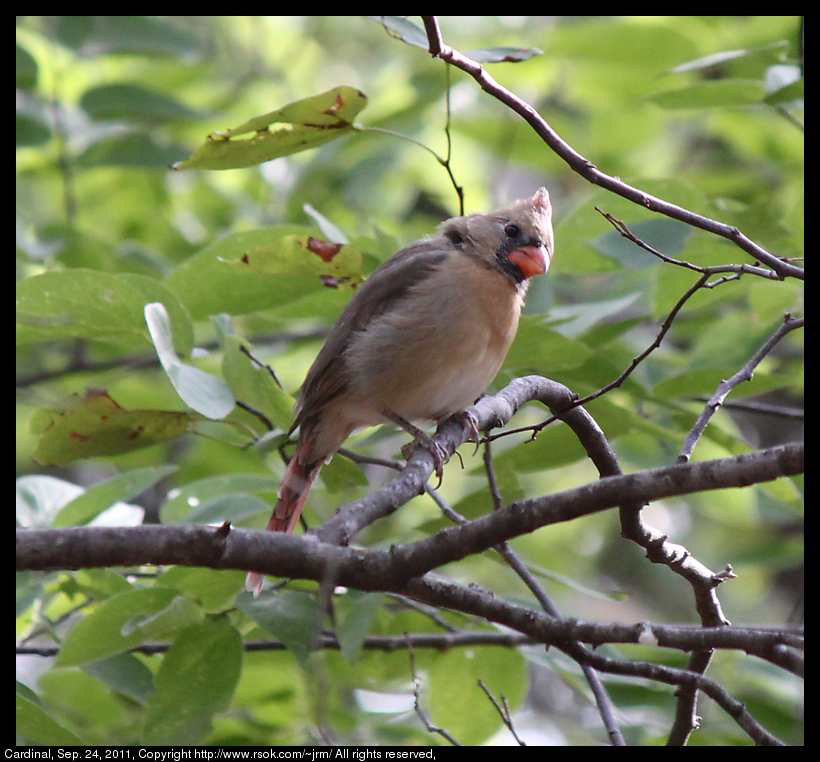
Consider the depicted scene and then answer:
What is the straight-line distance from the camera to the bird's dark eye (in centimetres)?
362

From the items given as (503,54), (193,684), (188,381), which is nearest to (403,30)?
(503,54)

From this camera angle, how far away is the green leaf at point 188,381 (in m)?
2.45

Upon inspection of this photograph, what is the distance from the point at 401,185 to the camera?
19.8ft

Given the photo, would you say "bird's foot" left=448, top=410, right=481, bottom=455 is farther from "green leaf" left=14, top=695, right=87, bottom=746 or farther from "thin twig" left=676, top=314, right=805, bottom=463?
"green leaf" left=14, top=695, right=87, bottom=746

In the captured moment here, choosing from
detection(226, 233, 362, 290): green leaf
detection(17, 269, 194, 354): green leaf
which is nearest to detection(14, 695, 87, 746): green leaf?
detection(17, 269, 194, 354): green leaf

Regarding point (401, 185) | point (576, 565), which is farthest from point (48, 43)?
point (576, 565)

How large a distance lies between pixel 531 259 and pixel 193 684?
197 cm

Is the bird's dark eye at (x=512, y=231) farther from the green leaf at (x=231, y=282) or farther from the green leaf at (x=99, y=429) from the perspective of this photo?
the green leaf at (x=99, y=429)

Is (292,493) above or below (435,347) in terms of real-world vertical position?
below

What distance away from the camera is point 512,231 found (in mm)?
3633

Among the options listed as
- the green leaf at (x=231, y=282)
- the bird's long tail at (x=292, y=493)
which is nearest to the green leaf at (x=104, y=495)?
the bird's long tail at (x=292, y=493)

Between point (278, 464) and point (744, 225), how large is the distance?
6.93 feet

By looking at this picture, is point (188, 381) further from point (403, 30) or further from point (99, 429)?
point (403, 30)

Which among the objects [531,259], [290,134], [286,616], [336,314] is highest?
[290,134]
